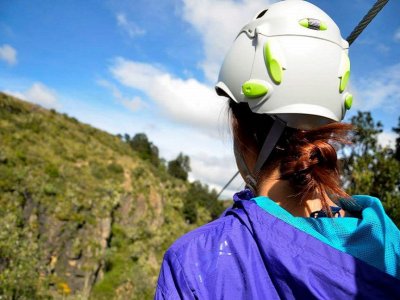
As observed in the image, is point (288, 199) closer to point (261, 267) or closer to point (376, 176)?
point (261, 267)

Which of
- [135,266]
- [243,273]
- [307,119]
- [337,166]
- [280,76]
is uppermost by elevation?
[280,76]

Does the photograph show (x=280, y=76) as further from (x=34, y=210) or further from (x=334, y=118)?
(x=34, y=210)

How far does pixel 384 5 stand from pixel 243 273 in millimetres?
1315

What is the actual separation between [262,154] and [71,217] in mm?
24305

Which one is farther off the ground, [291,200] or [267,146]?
[267,146]

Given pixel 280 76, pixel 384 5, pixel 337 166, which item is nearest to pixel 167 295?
pixel 337 166

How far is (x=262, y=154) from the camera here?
1608 mm

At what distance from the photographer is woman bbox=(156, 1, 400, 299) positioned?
117 centimetres

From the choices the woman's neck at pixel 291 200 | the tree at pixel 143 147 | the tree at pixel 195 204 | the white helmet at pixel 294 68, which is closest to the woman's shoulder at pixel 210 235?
the woman's neck at pixel 291 200

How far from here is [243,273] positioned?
1231 millimetres

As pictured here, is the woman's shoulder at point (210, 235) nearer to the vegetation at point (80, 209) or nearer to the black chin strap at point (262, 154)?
the black chin strap at point (262, 154)

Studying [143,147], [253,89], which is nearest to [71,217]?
[253,89]

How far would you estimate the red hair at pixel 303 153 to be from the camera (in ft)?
4.92

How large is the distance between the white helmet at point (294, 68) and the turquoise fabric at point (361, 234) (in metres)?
0.52
